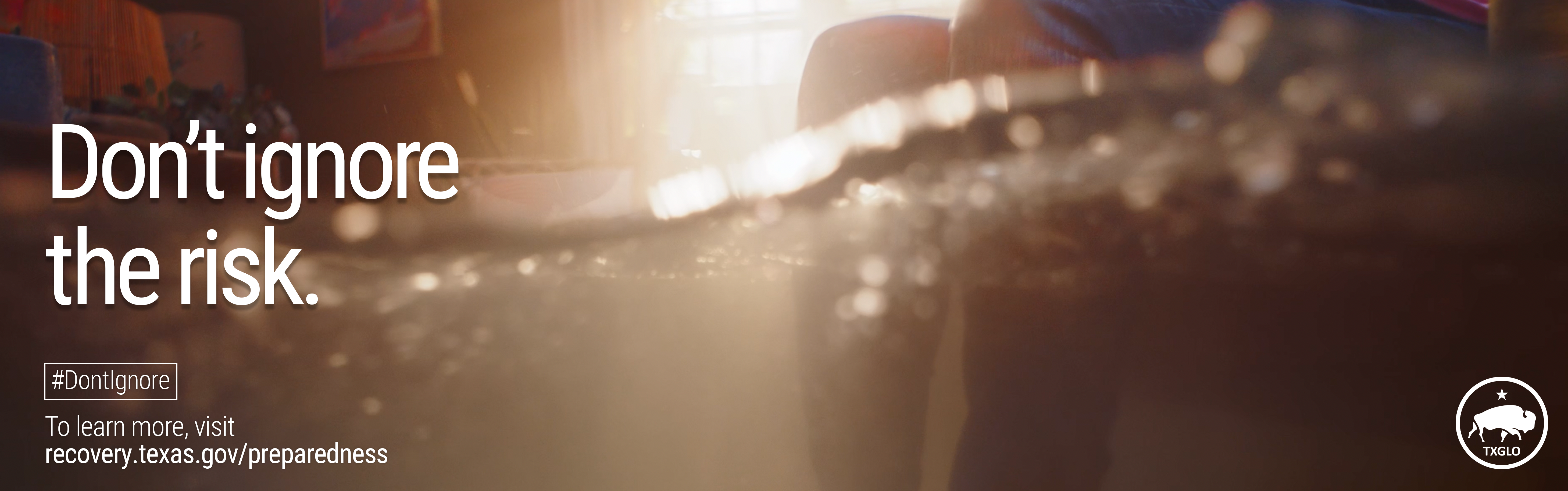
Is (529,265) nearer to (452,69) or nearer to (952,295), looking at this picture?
(952,295)

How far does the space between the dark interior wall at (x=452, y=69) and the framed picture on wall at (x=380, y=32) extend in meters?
0.02

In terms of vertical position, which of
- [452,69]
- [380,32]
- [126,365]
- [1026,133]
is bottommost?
[126,365]

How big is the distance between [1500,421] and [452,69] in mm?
2815

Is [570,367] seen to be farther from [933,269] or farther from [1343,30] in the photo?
[1343,30]

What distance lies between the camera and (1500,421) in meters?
0.34

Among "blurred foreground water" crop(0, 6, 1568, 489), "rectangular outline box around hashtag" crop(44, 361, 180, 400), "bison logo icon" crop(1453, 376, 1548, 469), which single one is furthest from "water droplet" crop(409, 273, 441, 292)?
"bison logo icon" crop(1453, 376, 1548, 469)

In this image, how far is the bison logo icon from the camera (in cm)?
34

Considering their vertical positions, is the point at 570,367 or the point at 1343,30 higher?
the point at 1343,30

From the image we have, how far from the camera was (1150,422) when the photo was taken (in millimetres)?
354

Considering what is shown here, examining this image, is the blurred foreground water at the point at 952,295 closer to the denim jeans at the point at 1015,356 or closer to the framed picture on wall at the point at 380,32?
the denim jeans at the point at 1015,356

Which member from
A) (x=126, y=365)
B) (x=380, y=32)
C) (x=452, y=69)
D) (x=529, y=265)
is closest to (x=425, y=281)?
(x=529, y=265)

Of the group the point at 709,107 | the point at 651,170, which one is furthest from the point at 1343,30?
the point at 709,107

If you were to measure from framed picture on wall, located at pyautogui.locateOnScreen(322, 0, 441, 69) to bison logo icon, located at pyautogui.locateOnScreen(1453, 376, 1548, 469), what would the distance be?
9.35ft

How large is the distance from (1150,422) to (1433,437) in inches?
5.0
